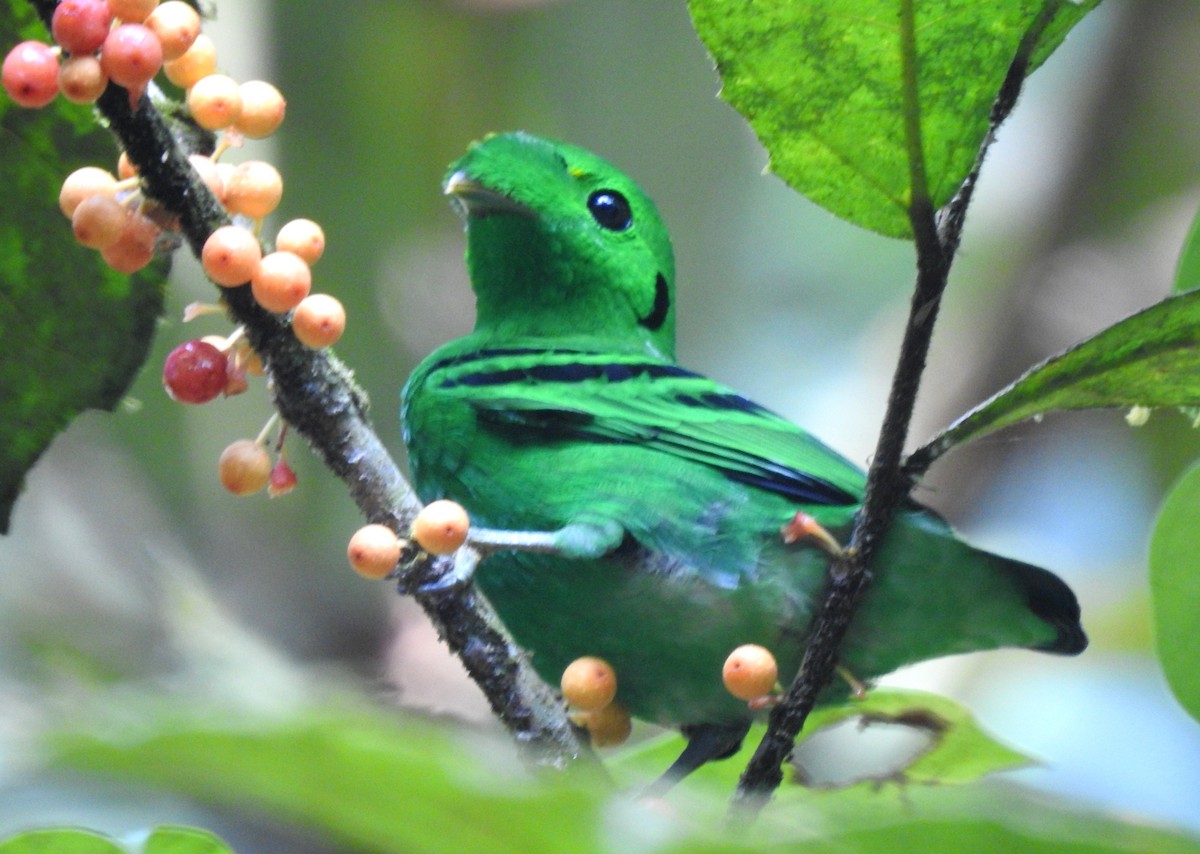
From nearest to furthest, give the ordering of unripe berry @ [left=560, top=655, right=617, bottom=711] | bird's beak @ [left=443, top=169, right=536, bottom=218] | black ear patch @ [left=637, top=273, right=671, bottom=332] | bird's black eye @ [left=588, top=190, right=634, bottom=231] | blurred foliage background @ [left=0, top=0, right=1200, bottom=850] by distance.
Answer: unripe berry @ [left=560, top=655, right=617, bottom=711]
bird's beak @ [left=443, top=169, right=536, bottom=218]
bird's black eye @ [left=588, top=190, right=634, bottom=231]
black ear patch @ [left=637, top=273, right=671, bottom=332]
blurred foliage background @ [left=0, top=0, right=1200, bottom=850]

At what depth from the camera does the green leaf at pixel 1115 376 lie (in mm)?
1111

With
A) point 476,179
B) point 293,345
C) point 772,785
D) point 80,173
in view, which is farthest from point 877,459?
point 476,179

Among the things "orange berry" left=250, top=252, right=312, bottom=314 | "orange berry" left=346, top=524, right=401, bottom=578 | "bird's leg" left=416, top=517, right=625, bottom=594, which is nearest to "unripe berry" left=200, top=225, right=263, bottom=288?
"orange berry" left=250, top=252, right=312, bottom=314

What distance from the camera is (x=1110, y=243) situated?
431 cm

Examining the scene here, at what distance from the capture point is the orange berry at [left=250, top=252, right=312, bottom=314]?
1.19 meters

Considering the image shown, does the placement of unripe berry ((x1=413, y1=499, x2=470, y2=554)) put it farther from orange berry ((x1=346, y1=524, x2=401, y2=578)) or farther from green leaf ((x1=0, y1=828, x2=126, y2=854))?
green leaf ((x1=0, y1=828, x2=126, y2=854))

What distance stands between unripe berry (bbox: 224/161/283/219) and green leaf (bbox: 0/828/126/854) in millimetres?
591

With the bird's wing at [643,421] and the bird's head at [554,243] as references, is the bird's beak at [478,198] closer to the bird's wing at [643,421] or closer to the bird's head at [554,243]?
the bird's head at [554,243]

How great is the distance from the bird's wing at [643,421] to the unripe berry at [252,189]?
664 millimetres

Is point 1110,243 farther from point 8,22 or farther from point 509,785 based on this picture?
point 509,785

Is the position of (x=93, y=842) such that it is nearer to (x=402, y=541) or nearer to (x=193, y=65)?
(x=402, y=541)

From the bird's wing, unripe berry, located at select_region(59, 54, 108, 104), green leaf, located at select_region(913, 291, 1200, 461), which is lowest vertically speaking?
green leaf, located at select_region(913, 291, 1200, 461)

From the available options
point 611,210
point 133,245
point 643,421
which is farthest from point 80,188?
point 611,210

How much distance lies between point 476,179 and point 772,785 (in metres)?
1.08
